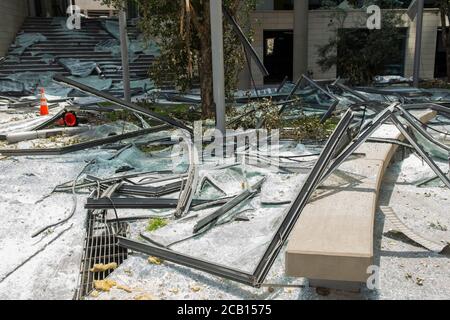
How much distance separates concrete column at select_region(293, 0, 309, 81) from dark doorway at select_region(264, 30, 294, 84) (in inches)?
84.4

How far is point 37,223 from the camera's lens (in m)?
4.31

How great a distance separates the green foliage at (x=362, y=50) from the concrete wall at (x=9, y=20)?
14.3 metres

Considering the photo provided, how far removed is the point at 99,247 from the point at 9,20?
20172 mm

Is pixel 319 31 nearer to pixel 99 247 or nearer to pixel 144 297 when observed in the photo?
pixel 99 247

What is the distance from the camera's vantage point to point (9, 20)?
66.4 ft

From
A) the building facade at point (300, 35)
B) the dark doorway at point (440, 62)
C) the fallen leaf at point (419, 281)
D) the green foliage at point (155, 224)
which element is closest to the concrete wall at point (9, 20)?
the building facade at point (300, 35)

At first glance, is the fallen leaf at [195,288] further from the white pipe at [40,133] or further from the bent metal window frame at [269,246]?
the white pipe at [40,133]

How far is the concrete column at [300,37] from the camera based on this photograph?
18688mm

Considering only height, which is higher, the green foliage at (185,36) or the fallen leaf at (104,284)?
the green foliage at (185,36)

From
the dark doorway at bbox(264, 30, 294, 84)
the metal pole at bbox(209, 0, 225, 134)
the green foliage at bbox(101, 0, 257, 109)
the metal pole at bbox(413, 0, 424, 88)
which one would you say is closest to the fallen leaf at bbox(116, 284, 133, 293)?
the metal pole at bbox(209, 0, 225, 134)

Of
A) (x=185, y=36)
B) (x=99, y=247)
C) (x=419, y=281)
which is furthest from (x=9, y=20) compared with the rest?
(x=419, y=281)
